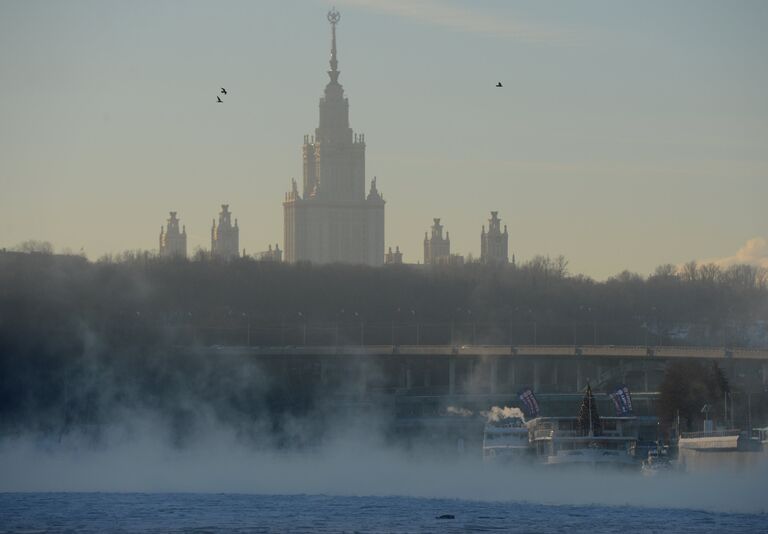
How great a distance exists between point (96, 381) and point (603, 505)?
5117 centimetres

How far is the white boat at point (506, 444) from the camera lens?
559 feet

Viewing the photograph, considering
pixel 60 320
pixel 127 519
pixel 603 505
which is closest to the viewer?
pixel 127 519

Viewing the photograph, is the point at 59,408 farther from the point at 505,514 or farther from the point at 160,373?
the point at 505,514

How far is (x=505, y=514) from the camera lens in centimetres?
13325

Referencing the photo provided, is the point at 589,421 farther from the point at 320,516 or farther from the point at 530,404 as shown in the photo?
the point at 320,516

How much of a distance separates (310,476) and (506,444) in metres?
19.1

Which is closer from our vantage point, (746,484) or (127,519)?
(127,519)

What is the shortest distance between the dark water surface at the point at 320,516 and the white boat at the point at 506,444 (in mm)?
26939

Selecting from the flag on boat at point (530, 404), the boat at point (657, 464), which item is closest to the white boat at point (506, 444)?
the flag on boat at point (530, 404)

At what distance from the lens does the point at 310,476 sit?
520ft

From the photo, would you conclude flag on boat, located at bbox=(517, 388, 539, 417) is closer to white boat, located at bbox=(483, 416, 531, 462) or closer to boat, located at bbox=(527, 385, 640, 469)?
white boat, located at bbox=(483, 416, 531, 462)

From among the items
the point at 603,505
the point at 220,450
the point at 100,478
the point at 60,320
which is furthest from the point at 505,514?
the point at 60,320

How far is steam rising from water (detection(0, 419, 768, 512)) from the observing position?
145 metres

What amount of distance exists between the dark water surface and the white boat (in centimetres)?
2694
